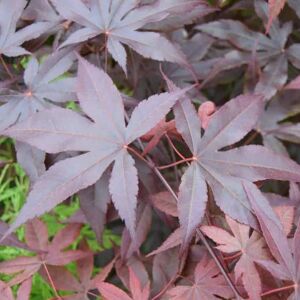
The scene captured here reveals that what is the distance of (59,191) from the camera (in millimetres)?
818

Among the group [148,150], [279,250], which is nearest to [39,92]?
[148,150]

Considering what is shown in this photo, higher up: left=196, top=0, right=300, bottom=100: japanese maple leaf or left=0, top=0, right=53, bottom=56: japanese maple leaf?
left=0, top=0, right=53, bottom=56: japanese maple leaf

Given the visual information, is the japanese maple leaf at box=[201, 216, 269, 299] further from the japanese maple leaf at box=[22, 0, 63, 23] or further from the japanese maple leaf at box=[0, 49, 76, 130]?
the japanese maple leaf at box=[22, 0, 63, 23]

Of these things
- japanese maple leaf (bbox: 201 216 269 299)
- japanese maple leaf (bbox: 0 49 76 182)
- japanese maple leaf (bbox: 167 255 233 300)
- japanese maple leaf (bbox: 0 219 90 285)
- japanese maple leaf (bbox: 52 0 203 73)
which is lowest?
japanese maple leaf (bbox: 0 219 90 285)

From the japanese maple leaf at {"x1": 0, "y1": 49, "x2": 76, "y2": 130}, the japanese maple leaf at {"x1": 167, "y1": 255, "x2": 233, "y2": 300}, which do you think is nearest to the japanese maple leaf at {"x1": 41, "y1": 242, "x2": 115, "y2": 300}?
the japanese maple leaf at {"x1": 167, "y1": 255, "x2": 233, "y2": 300}

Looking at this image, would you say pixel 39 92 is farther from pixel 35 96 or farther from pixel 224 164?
pixel 224 164

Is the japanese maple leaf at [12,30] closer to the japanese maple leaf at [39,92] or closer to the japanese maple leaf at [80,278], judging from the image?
the japanese maple leaf at [39,92]

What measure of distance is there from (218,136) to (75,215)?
45 cm

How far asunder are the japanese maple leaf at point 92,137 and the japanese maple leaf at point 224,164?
2.7 inches

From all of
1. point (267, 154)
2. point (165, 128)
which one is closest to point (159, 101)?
point (165, 128)

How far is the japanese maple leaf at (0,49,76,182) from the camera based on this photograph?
3.11 ft

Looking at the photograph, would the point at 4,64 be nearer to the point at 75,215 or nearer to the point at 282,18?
the point at 75,215

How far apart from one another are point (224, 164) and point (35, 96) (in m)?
0.36

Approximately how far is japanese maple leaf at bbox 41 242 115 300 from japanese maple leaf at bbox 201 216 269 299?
292 mm
